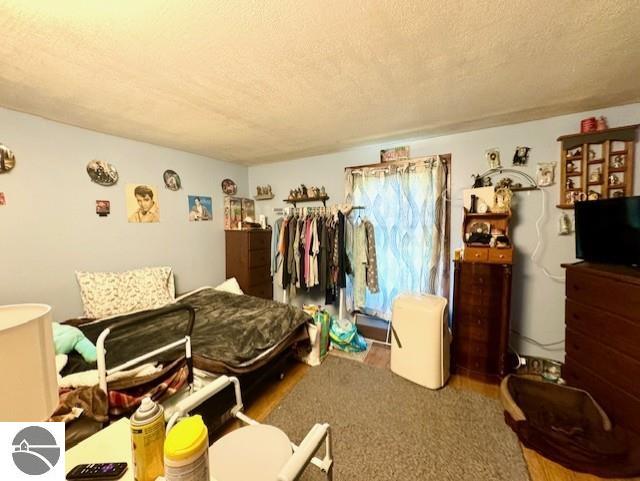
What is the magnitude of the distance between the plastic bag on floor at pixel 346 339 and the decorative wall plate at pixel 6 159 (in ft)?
9.85

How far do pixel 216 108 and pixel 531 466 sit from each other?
3048 mm

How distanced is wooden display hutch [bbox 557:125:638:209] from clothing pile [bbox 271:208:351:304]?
1982mm

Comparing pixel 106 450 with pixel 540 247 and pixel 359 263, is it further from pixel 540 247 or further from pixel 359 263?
pixel 540 247

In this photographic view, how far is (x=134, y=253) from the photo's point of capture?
262 cm

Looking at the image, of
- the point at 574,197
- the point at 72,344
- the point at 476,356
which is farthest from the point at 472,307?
the point at 72,344

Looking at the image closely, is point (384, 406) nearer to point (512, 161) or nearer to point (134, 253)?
point (512, 161)

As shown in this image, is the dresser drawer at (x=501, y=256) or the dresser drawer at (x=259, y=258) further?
the dresser drawer at (x=259, y=258)

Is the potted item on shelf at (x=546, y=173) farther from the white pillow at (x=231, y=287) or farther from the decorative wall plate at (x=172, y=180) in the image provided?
the decorative wall plate at (x=172, y=180)

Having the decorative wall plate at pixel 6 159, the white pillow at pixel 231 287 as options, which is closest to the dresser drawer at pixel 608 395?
the white pillow at pixel 231 287

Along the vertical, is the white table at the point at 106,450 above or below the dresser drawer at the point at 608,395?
above

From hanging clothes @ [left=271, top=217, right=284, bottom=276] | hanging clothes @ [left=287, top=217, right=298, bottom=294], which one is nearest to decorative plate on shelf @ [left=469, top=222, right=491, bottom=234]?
hanging clothes @ [left=287, top=217, right=298, bottom=294]

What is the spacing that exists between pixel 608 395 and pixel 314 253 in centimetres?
240

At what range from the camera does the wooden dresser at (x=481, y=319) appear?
204cm

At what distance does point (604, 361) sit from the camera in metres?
1.55
